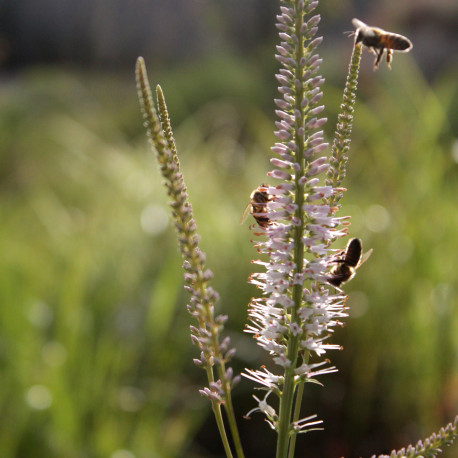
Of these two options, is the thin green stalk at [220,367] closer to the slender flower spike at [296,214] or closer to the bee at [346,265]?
the slender flower spike at [296,214]

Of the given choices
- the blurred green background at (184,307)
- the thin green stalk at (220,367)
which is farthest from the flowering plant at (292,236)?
the blurred green background at (184,307)

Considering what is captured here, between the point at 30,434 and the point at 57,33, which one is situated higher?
A: the point at 57,33

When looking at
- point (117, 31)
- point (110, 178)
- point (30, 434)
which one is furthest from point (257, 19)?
point (30, 434)

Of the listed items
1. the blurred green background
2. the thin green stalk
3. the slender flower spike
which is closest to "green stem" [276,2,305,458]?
the slender flower spike

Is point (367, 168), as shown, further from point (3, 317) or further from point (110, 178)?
point (3, 317)

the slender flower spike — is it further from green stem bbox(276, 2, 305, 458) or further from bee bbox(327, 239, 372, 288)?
bee bbox(327, 239, 372, 288)

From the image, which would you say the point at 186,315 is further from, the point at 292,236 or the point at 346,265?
the point at 292,236

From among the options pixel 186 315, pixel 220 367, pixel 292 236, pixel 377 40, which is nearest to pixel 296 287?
pixel 292 236
